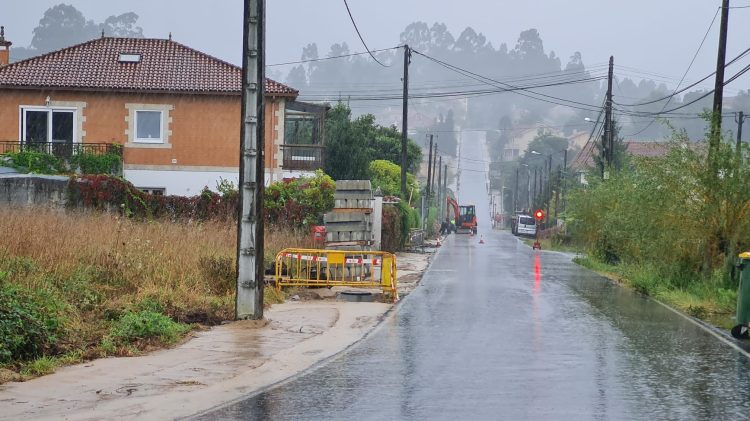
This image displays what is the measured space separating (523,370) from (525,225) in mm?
88614

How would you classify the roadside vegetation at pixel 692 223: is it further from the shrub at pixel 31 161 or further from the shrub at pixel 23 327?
the shrub at pixel 31 161

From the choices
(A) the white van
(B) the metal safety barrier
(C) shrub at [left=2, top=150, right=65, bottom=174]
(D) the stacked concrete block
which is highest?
(C) shrub at [left=2, top=150, right=65, bottom=174]

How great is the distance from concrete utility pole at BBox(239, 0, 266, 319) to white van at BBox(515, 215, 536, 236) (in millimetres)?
83481

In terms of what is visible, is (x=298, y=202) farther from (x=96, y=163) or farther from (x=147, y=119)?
(x=147, y=119)

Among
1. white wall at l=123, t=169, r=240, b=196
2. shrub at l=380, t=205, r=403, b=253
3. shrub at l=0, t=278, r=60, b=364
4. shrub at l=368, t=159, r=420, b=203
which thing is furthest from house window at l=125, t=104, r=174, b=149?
shrub at l=0, t=278, r=60, b=364

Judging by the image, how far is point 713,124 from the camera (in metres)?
25.7

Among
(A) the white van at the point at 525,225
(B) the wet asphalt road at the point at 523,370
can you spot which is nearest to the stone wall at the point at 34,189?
(B) the wet asphalt road at the point at 523,370

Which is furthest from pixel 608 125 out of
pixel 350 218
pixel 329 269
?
pixel 329 269

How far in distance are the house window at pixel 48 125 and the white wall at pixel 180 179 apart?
9.74 feet

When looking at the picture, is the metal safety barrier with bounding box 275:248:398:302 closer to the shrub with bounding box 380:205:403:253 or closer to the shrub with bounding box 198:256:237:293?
the shrub with bounding box 198:256:237:293

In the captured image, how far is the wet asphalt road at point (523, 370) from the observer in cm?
1040

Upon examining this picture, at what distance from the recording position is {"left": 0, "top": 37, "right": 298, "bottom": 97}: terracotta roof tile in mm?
42344

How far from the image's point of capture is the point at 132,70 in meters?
43.7

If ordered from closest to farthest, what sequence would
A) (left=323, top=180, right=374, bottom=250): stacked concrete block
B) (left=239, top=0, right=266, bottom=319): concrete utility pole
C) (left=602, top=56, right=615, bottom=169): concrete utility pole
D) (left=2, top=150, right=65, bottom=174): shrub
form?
(left=239, top=0, right=266, bottom=319): concrete utility pole
(left=323, top=180, right=374, bottom=250): stacked concrete block
(left=2, top=150, right=65, bottom=174): shrub
(left=602, top=56, right=615, bottom=169): concrete utility pole
